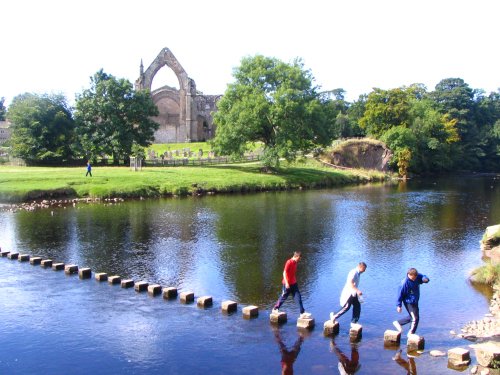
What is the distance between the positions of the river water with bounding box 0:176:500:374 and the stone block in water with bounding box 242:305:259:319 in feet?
1.28

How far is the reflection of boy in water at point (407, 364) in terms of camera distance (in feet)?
51.9

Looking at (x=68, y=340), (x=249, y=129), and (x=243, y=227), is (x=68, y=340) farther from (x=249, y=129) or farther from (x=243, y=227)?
(x=249, y=129)

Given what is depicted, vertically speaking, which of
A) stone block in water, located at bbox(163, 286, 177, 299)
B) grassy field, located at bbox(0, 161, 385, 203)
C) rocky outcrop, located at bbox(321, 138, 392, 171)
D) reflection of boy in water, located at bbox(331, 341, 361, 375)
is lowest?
reflection of boy in water, located at bbox(331, 341, 361, 375)

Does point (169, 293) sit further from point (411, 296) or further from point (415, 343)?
point (415, 343)

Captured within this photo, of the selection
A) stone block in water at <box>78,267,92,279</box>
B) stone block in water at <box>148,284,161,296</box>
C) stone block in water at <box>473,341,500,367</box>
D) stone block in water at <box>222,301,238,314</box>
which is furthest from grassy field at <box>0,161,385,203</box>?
stone block in water at <box>473,341,500,367</box>

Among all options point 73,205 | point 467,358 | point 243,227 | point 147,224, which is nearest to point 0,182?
point 73,205

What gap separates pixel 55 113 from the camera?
265 feet

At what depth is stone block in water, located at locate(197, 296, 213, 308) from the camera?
21.6 metres

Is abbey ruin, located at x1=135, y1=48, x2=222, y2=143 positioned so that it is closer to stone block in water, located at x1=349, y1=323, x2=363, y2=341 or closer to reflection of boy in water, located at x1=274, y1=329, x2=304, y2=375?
reflection of boy in water, located at x1=274, y1=329, x2=304, y2=375

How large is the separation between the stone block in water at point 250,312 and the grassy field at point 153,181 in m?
40.1

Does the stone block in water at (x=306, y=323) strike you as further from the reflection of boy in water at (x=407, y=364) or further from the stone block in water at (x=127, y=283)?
the stone block in water at (x=127, y=283)

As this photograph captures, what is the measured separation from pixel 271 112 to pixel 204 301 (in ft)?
177

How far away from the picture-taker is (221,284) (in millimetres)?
25500

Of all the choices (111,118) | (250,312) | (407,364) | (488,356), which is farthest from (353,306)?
(111,118)
